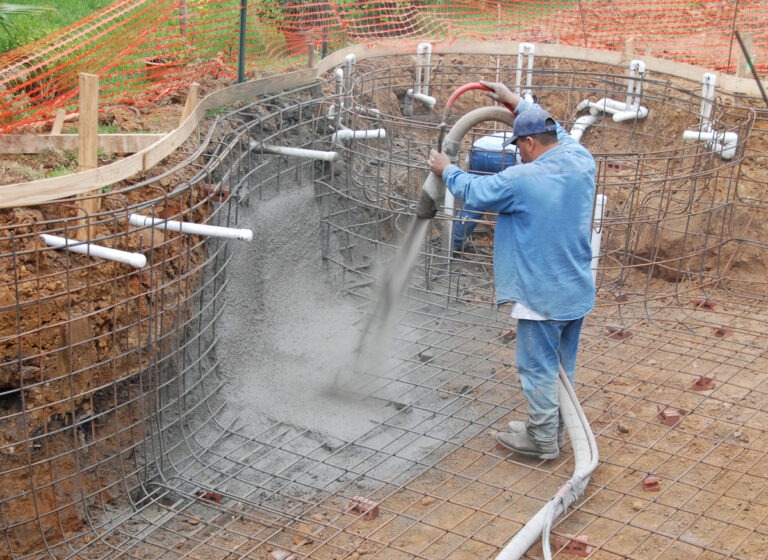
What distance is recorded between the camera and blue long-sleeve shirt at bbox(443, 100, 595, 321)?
422 centimetres

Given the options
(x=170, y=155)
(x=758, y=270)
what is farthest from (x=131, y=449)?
(x=758, y=270)

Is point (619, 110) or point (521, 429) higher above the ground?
point (619, 110)

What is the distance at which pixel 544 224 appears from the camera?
4246mm

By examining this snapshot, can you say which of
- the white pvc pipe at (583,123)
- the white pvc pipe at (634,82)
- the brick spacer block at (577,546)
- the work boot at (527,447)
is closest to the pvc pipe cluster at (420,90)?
the white pvc pipe at (583,123)

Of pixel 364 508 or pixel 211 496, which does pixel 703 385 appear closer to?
pixel 364 508

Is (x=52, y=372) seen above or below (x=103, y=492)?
above

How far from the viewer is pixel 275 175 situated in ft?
20.8

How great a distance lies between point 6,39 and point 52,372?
4.22m

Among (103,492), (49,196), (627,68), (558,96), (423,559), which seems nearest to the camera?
(423,559)

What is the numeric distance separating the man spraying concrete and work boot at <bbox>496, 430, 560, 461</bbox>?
0.16 metres

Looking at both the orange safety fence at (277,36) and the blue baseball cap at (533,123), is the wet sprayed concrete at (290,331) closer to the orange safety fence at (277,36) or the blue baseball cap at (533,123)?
the orange safety fence at (277,36)

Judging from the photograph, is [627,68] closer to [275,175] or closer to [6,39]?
[275,175]

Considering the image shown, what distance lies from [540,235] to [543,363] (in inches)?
25.9

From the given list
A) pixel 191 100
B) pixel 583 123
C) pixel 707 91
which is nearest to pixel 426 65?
pixel 583 123
